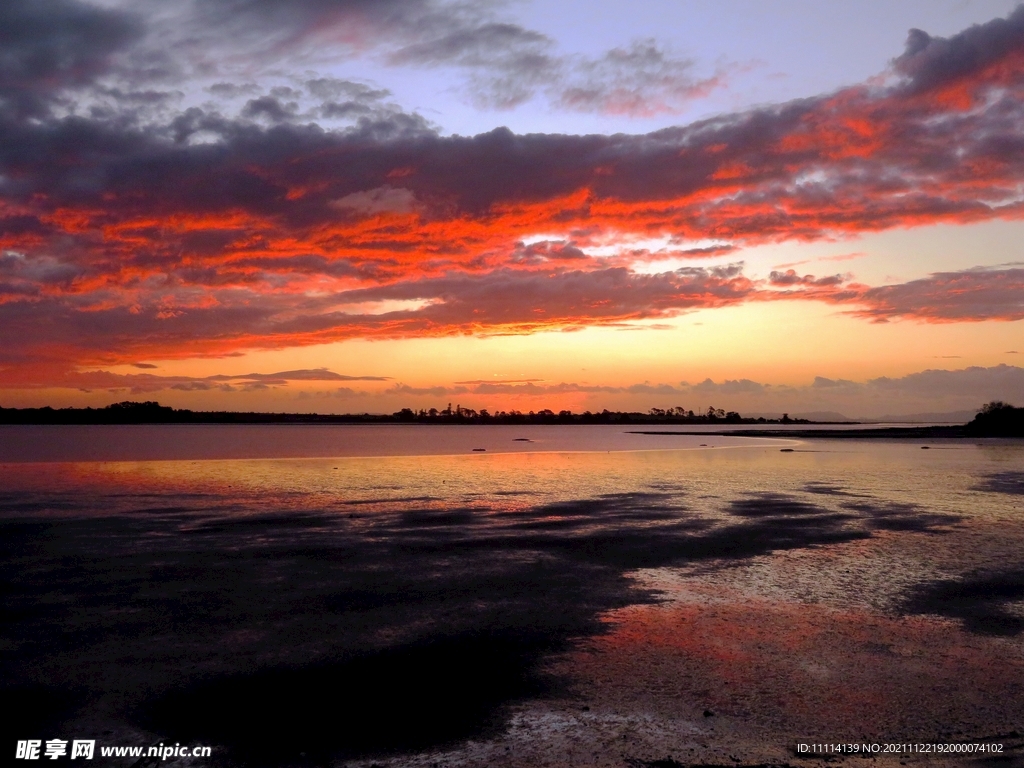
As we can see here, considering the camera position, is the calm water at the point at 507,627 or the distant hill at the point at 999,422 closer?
the calm water at the point at 507,627

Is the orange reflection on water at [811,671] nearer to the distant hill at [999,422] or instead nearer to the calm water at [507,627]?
the calm water at [507,627]

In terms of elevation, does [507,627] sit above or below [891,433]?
above

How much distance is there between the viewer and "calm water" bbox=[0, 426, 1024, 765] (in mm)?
7863

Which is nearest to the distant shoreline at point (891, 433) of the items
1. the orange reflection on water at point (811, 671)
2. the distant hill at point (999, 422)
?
the distant hill at point (999, 422)

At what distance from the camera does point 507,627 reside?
11.5m

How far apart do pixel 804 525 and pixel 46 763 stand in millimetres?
20051

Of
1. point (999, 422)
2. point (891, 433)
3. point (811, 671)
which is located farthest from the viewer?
point (891, 433)

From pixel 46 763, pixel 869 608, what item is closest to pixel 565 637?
pixel 869 608

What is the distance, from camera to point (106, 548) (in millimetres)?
18422

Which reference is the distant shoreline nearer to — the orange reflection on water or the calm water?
the calm water

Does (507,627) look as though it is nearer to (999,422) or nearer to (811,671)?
(811,671)

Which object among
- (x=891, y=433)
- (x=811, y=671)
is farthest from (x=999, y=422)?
(x=811, y=671)

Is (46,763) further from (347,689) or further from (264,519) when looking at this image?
(264,519)

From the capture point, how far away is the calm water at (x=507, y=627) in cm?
786
